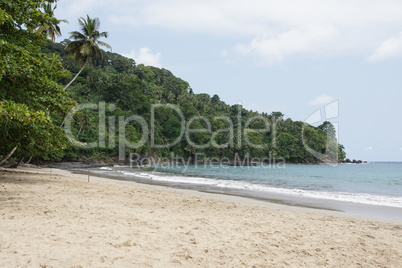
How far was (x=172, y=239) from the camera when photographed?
17.0 ft

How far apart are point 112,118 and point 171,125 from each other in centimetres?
2026

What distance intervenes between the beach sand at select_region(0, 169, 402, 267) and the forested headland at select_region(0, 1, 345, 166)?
2.39 m

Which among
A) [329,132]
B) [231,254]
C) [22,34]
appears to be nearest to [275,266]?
[231,254]

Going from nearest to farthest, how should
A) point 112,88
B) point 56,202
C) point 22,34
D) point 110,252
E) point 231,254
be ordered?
point 110,252
point 231,254
point 56,202
point 22,34
point 112,88

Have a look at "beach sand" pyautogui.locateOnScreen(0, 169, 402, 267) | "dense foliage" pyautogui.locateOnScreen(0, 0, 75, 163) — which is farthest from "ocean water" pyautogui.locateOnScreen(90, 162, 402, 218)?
"dense foliage" pyautogui.locateOnScreen(0, 0, 75, 163)

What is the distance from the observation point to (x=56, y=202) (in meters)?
7.76

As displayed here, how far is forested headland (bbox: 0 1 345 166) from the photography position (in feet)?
30.3

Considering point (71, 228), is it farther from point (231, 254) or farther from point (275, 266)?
point (275, 266)

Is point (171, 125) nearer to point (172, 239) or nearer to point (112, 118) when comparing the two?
point (112, 118)

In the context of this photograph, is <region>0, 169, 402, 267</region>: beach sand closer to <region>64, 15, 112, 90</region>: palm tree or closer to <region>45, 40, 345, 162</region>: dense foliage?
<region>64, 15, 112, 90</region>: palm tree

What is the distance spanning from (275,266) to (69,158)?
4404 centimetres

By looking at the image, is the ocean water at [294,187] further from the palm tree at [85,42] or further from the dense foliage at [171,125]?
the dense foliage at [171,125]
